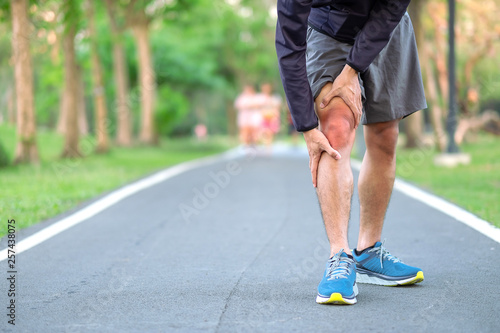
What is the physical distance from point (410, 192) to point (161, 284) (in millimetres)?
5173

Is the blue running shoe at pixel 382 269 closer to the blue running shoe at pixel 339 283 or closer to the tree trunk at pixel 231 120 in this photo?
the blue running shoe at pixel 339 283

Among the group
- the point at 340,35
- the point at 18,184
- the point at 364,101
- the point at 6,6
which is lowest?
the point at 18,184

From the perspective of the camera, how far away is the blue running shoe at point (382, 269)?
3.66 metres

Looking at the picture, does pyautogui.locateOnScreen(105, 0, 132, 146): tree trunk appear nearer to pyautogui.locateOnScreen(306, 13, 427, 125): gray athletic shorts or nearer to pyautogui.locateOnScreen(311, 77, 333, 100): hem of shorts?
pyautogui.locateOnScreen(306, 13, 427, 125): gray athletic shorts

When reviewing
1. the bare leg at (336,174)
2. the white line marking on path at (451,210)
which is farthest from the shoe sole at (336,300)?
the white line marking on path at (451,210)

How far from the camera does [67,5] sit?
1450 cm

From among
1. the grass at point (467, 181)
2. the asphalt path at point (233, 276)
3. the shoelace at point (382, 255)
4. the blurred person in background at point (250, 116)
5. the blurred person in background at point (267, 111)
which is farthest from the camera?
the blurred person in background at point (267, 111)

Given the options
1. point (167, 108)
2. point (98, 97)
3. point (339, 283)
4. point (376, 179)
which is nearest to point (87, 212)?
point (376, 179)

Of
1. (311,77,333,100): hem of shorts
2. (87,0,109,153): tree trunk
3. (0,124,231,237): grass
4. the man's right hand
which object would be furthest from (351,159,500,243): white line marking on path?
(87,0,109,153): tree trunk

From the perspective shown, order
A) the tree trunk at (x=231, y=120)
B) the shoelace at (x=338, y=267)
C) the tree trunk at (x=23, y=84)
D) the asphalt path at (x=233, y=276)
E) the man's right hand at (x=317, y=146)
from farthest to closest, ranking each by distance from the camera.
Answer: the tree trunk at (x=231, y=120)
the tree trunk at (x=23, y=84)
the man's right hand at (x=317, y=146)
the shoelace at (x=338, y=267)
the asphalt path at (x=233, y=276)

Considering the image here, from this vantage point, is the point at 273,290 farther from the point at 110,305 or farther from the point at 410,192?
the point at 410,192

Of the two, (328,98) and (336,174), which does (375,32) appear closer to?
(328,98)

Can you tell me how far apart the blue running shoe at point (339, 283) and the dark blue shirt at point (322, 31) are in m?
0.66

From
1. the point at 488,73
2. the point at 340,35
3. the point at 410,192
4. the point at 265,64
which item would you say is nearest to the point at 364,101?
the point at 340,35
